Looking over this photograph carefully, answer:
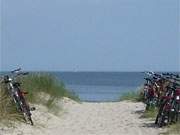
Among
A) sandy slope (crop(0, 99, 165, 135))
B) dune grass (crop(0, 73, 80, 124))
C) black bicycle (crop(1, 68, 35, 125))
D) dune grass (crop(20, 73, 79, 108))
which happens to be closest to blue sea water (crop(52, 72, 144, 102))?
dune grass (crop(20, 73, 79, 108))

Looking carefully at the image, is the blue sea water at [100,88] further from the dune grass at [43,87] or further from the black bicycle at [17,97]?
the black bicycle at [17,97]

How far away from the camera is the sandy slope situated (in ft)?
44.3

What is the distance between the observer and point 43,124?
14.6m

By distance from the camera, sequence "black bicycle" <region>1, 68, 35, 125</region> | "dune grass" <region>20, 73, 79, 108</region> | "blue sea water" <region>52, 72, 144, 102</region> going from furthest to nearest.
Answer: "blue sea water" <region>52, 72, 144, 102</region> < "dune grass" <region>20, 73, 79, 108</region> < "black bicycle" <region>1, 68, 35, 125</region>

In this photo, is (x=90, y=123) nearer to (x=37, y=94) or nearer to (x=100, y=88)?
(x=37, y=94)

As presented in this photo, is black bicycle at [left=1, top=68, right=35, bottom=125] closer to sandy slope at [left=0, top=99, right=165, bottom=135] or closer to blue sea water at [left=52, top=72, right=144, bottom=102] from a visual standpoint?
sandy slope at [left=0, top=99, right=165, bottom=135]

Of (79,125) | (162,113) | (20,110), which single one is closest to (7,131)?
(20,110)

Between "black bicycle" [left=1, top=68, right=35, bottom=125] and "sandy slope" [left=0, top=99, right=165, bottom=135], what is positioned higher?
"black bicycle" [left=1, top=68, right=35, bottom=125]

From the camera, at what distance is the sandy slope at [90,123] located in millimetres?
13492

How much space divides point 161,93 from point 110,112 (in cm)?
237

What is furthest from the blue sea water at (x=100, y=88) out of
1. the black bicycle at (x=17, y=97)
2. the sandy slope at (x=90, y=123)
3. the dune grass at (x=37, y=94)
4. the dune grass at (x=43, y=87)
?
the black bicycle at (x=17, y=97)

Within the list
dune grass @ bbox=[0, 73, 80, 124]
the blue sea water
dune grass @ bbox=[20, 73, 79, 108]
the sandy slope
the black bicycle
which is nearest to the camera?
the sandy slope

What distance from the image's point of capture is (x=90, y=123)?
1545 centimetres

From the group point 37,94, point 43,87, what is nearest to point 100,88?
point 43,87
